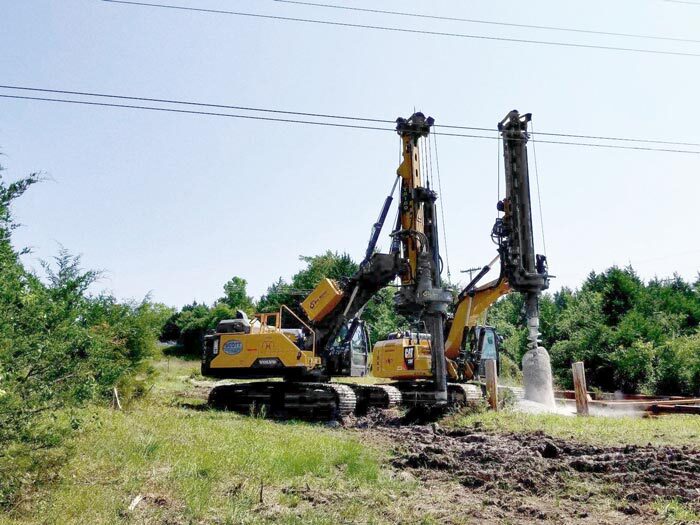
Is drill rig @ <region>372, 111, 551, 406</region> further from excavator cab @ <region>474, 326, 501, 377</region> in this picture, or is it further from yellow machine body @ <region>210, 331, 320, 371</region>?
yellow machine body @ <region>210, 331, 320, 371</region>

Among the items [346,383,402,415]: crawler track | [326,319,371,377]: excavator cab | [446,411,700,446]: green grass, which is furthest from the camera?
[346,383,402,415]: crawler track

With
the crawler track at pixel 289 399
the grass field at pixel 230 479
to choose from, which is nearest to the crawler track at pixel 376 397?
the crawler track at pixel 289 399

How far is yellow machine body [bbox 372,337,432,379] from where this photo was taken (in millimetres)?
14703

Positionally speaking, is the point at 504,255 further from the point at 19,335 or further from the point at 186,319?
the point at 186,319

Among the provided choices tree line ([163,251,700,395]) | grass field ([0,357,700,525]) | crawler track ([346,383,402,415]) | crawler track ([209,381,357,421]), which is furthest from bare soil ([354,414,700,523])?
tree line ([163,251,700,395])

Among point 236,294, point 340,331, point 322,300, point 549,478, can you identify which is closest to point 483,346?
point 340,331

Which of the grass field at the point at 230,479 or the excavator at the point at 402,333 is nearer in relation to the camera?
the grass field at the point at 230,479

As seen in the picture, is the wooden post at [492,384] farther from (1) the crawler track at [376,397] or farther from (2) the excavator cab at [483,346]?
(1) the crawler track at [376,397]

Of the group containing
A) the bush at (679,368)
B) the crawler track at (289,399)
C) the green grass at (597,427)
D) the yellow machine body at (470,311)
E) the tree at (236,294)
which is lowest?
the green grass at (597,427)

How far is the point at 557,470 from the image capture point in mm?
6980

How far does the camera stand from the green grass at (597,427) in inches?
362

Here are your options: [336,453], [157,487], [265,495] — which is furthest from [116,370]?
[336,453]

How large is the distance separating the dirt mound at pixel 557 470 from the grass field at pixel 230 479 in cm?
35

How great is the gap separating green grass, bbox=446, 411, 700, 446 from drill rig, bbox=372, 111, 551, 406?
1.53 meters
